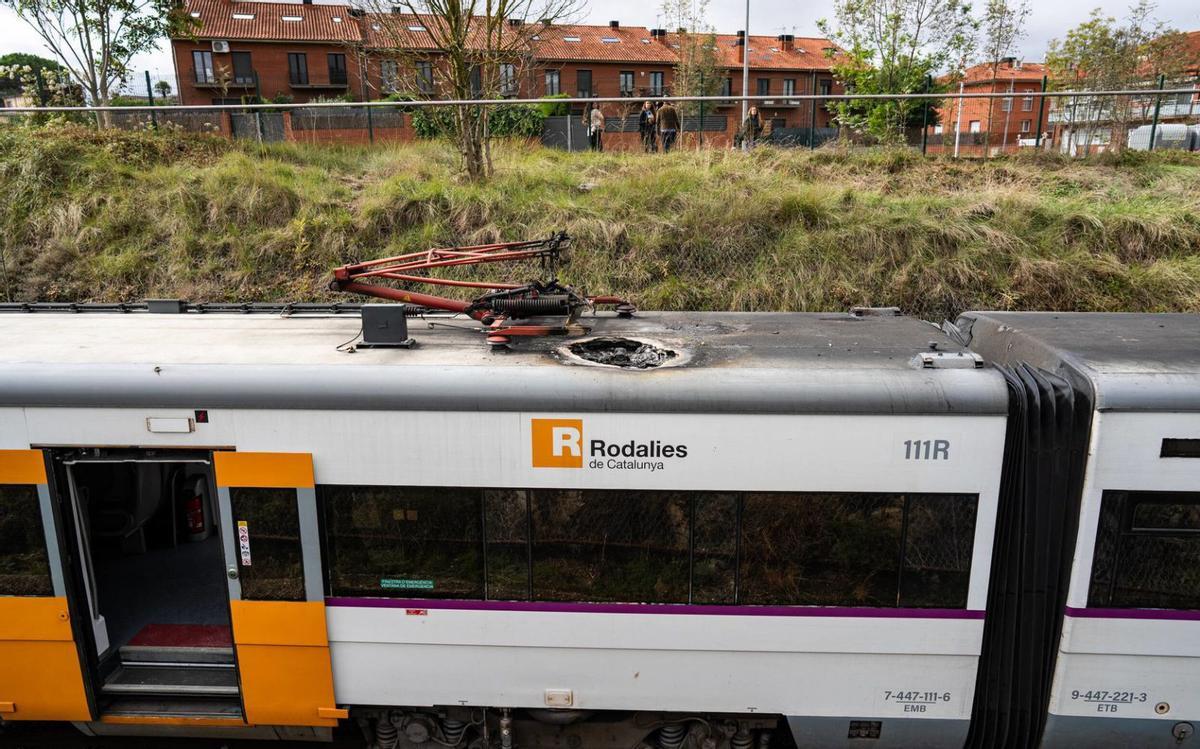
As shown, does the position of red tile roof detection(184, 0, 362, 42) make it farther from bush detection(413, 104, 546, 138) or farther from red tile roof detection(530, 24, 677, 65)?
bush detection(413, 104, 546, 138)

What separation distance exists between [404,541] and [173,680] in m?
2.01

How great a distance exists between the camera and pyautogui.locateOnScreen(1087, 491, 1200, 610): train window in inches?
165

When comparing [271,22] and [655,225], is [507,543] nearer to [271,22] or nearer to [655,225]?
[655,225]

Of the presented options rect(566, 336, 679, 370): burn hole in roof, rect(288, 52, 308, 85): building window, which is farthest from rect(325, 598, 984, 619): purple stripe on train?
rect(288, 52, 308, 85): building window

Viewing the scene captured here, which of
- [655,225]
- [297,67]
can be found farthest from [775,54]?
[655,225]

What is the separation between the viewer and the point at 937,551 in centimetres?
432

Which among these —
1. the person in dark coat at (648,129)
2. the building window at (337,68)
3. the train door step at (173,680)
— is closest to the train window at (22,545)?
the train door step at (173,680)

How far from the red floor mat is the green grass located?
7090mm

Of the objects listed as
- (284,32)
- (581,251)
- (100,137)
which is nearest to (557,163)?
(581,251)

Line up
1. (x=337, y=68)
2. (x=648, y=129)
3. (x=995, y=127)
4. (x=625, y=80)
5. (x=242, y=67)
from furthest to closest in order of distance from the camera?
(x=625, y=80) < (x=337, y=68) < (x=242, y=67) < (x=995, y=127) < (x=648, y=129)

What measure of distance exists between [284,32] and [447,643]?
5368cm

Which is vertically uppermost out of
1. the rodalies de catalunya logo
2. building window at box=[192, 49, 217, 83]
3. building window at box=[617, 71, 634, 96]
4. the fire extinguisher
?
building window at box=[192, 49, 217, 83]

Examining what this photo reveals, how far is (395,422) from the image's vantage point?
173 inches

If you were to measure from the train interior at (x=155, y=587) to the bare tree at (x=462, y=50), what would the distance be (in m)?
8.60
